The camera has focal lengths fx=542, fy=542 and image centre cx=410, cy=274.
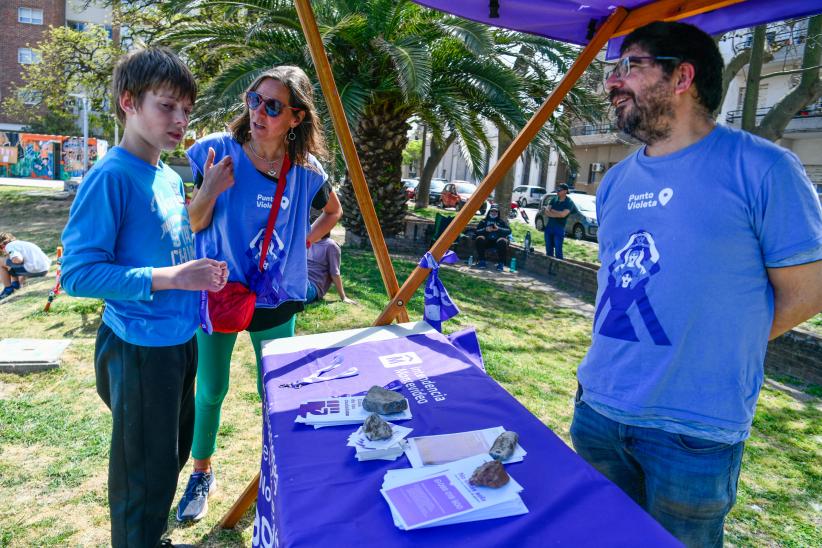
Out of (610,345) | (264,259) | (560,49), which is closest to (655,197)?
(610,345)

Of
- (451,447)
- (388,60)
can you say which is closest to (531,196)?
(388,60)

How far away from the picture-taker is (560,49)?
943 centimetres

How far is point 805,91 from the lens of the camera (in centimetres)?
741

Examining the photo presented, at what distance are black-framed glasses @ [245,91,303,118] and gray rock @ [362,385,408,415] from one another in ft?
4.33

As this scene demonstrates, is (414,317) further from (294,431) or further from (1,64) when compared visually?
(1,64)

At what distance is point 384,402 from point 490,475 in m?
0.41

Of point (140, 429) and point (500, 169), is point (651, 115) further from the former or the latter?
point (140, 429)

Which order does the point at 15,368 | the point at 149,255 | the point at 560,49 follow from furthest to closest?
the point at 560,49 → the point at 15,368 → the point at 149,255

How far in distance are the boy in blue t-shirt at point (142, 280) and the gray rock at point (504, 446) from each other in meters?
1.03

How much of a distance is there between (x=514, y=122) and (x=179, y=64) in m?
7.40

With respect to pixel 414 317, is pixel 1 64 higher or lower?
higher

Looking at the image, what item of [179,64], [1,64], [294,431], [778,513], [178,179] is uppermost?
[1,64]

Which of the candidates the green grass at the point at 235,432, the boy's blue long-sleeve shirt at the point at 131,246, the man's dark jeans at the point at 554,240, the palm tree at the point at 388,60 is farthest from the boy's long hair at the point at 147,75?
the man's dark jeans at the point at 554,240

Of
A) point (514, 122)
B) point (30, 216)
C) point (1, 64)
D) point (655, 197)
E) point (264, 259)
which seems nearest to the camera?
point (655, 197)
